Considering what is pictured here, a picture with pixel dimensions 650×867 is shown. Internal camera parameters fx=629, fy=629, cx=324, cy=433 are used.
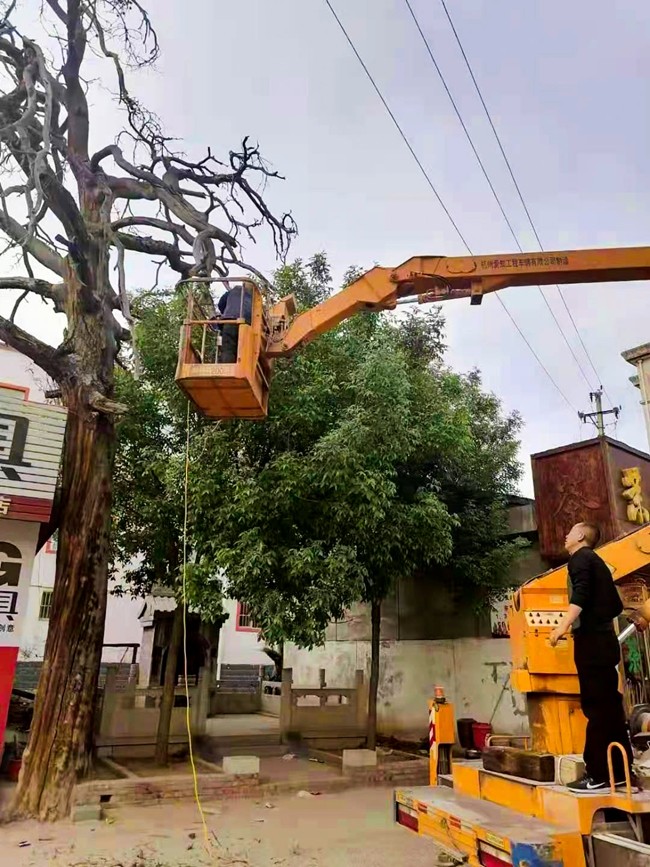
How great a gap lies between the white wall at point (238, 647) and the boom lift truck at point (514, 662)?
1824 cm

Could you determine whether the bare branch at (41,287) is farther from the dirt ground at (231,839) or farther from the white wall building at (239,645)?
the white wall building at (239,645)

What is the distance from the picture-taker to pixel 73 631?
7.75m

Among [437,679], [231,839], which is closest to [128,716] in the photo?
[231,839]

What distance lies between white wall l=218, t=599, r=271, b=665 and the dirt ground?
1673 centimetres

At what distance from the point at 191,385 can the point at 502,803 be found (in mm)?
4227

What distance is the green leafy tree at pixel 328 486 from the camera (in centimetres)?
866

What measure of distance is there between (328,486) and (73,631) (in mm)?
3749

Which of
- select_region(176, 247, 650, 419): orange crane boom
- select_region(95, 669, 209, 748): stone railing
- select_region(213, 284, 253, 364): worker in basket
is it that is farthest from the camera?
select_region(95, 669, 209, 748): stone railing

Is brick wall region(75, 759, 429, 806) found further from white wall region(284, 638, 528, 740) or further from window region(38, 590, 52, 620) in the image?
window region(38, 590, 52, 620)

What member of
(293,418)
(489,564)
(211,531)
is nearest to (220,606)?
(211,531)

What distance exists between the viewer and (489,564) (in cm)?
1233

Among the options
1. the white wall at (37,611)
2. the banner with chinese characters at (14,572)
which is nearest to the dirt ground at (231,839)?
the banner with chinese characters at (14,572)

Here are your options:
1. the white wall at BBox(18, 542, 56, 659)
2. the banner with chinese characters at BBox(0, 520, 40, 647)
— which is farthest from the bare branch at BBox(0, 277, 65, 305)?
the white wall at BBox(18, 542, 56, 659)

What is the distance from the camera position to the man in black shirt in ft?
13.2
